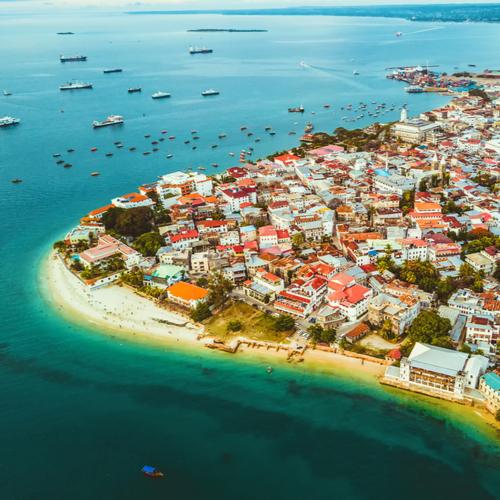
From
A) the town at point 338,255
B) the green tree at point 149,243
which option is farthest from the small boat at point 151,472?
the green tree at point 149,243

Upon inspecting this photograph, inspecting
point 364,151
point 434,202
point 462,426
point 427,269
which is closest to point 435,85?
point 364,151

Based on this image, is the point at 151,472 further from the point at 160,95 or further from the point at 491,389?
the point at 160,95

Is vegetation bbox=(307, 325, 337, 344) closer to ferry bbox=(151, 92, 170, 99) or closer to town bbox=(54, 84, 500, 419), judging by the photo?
town bbox=(54, 84, 500, 419)

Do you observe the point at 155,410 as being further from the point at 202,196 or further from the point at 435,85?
the point at 435,85

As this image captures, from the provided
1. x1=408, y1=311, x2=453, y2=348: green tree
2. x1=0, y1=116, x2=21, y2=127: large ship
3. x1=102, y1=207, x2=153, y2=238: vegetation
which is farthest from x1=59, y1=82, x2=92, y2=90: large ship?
x1=408, y1=311, x2=453, y2=348: green tree

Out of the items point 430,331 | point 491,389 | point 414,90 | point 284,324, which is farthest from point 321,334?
point 414,90

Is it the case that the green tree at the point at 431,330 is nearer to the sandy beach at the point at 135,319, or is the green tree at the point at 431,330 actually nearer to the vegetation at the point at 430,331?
the vegetation at the point at 430,331
